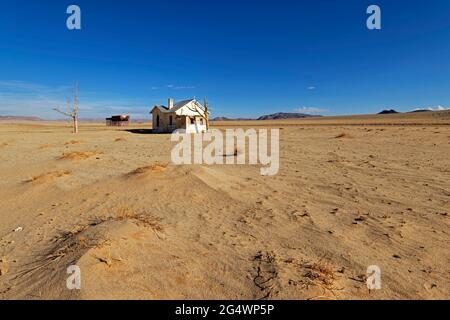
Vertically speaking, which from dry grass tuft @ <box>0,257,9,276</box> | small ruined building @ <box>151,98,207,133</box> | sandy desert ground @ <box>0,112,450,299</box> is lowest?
dry grass tuft @ <box>0,257,9,276</box>

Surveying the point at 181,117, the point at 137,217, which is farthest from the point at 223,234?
the point at 181,117

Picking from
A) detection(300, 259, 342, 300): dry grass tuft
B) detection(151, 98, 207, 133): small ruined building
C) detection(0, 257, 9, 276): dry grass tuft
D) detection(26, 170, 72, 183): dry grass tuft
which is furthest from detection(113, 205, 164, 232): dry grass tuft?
detection(151, 98, 207, 133): small ruined building

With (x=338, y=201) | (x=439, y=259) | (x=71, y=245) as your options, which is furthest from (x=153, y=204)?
(x=439, y=259)

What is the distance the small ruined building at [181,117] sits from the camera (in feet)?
113

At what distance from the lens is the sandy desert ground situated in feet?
11.8

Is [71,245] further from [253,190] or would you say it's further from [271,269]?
[253,190]

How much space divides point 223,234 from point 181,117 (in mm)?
30367

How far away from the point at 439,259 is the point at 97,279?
460 cm

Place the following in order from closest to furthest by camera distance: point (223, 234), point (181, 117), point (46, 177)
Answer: point (223, 234) → point (46, 177) → point (181, 117)

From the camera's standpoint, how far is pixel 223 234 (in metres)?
5.21

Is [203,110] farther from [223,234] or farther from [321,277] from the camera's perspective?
[321,277]

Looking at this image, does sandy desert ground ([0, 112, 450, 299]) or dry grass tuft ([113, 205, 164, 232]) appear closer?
sandy desert ground ([0, 112, 450, 299])

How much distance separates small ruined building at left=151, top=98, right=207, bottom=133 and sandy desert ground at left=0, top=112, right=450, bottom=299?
2528cm

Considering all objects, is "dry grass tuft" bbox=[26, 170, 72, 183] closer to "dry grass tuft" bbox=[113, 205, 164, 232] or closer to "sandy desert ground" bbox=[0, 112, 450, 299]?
"sandy desert ground" bbox=[0, 112, 450, 299]
